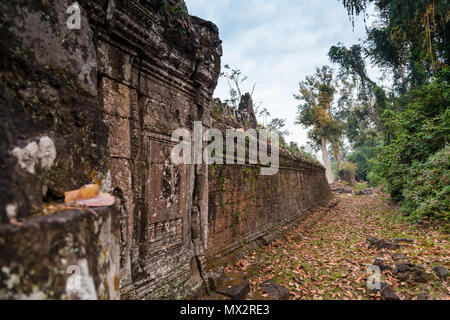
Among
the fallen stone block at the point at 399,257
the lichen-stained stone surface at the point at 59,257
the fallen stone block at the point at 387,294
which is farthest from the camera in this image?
the fallen stone block at the point at 399,257

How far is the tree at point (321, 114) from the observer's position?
29156 mm

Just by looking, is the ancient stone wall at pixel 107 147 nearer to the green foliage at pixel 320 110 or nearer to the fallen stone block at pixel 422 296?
the fallen stone block at pixel 422 296

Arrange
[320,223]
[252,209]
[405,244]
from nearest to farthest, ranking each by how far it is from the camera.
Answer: [405,244]
[252,209]
[320,223]

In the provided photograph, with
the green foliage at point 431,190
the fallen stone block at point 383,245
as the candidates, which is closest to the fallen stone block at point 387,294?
the fallen stone block at point 383,245

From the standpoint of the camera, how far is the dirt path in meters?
3.52

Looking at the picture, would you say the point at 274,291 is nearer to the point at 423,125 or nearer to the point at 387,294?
the point at 387,294

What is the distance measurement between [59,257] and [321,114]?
101ft

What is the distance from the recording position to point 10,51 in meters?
1.19

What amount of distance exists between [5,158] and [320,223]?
30.8ft

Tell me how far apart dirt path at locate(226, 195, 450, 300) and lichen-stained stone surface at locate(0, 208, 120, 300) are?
281 centimetres

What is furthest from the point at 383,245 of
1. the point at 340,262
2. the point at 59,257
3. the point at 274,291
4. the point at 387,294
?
the point at 59,257

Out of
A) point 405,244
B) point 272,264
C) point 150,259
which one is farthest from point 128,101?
point 405,244

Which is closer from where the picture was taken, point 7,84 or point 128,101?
point 7,84
